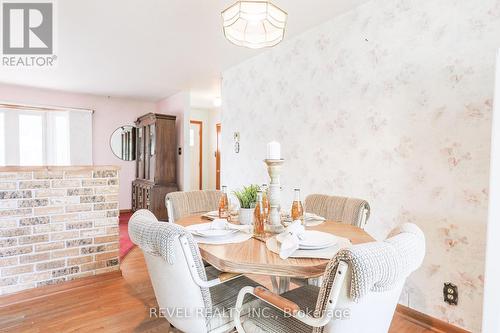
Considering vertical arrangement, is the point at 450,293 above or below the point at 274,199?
below

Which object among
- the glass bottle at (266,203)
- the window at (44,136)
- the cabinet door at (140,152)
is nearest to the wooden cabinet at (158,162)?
the cabinet door at (140,152)

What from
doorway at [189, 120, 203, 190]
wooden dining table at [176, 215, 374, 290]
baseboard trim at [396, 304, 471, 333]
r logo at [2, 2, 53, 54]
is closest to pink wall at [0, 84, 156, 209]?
doorway at [189, 120, 203, 190]

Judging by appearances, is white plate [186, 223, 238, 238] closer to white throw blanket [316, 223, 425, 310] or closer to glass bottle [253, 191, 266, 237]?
glass bottle [253, 191, 266, 237]

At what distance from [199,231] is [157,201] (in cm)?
368

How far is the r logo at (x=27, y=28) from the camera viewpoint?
7.53 feet

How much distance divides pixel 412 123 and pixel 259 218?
133 centimetres

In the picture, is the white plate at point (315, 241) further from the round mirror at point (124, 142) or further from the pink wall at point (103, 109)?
the round mirror at point (124, 142)

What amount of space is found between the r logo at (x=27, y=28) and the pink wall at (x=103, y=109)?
6.43 feet

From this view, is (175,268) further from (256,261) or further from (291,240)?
(291,240)

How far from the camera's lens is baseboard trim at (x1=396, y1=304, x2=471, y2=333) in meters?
1.74

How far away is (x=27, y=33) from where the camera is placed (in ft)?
8.87

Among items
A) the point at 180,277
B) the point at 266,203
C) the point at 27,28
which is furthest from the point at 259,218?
the point at 27,28

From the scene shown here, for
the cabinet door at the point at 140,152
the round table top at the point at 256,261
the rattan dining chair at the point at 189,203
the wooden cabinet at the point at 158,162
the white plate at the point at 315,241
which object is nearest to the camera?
the round table top at the point at 256,261

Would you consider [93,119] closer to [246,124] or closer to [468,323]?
[246,124]
